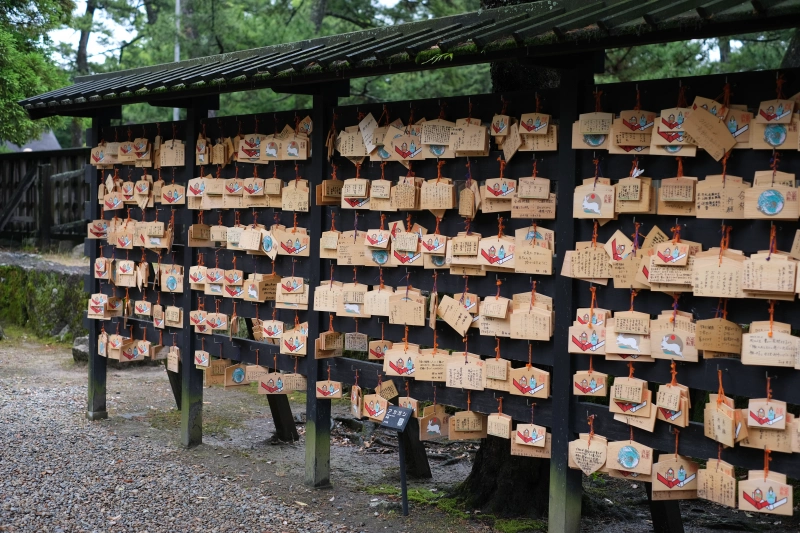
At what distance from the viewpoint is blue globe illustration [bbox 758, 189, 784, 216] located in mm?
3531

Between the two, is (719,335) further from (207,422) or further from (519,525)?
(207,422)

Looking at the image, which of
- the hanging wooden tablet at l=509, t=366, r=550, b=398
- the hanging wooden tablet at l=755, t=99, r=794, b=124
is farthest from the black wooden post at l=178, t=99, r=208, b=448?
the hanging wooden tablet at l=755, t=99, r=794, b=124

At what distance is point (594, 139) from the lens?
4.13 meters

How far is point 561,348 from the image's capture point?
4320 mm

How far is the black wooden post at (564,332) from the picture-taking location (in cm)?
422

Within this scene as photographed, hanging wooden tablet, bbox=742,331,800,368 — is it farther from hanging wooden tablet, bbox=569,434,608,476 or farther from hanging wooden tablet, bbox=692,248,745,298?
hanging wooden tablet, bbox=569,434,608,476

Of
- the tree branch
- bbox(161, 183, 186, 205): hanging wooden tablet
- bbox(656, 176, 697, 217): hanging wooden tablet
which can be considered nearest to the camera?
bbox(656, 176, 697, 217): hanging wooden tablet

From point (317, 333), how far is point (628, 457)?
7.60 feet

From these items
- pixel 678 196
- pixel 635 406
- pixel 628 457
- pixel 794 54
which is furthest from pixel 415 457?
pixel 794 54

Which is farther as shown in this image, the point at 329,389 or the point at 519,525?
the point at 329,389

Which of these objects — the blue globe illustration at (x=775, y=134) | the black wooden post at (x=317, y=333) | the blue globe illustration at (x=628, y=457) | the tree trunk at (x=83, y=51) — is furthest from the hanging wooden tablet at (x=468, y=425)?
the tree trunk at (x=83, y=51)

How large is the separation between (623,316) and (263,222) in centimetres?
291

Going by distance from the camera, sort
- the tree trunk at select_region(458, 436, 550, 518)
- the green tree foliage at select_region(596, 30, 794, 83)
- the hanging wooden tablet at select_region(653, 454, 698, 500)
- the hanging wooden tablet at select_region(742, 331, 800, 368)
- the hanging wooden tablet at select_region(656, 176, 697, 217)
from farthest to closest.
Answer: the green tree foliage at select_region(596, 30, 794, 83), the tree trunk at select_region(458, 436, 550, 518), the hanging wooden tablet at select_region(653, 454, 698, 500), the hanging wooden tablet at select_region(656, 176, 697, 217), the hanging wooden tablet at select_region(742, 331, 800, 368)

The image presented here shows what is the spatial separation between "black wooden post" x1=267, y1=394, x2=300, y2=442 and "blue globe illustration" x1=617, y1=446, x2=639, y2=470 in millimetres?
3694
